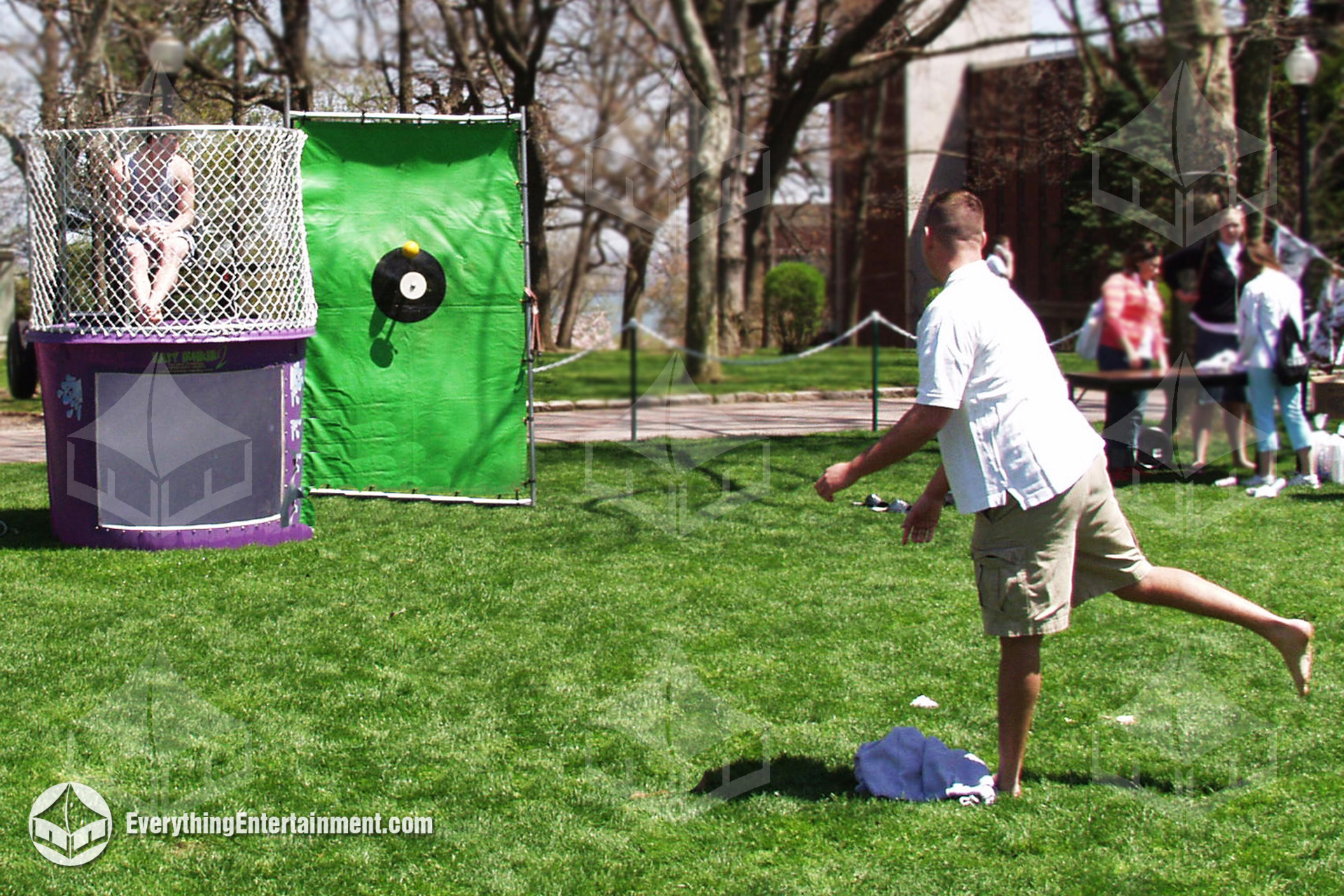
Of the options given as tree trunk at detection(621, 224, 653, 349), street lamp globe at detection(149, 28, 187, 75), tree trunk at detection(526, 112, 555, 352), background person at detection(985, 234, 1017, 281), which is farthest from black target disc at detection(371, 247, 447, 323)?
street lamp globe at detection(149, 28, 187, 75)

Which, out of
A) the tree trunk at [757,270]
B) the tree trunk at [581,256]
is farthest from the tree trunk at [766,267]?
the tree trunk at [581,256]

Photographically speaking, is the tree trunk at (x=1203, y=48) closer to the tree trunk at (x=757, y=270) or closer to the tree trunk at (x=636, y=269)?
the tree trunk at (x=636, y=269)

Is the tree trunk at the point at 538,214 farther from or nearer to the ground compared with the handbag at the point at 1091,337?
farther from the ground

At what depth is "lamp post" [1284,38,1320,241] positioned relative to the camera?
6609 mm

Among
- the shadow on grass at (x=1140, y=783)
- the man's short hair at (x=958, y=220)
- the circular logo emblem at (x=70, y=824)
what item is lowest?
the circular logo emblem at (x=70, y=824)

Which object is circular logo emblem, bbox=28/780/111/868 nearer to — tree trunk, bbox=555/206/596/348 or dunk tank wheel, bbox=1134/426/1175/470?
dunk tank wheel, bbox=1134/426/1175/470

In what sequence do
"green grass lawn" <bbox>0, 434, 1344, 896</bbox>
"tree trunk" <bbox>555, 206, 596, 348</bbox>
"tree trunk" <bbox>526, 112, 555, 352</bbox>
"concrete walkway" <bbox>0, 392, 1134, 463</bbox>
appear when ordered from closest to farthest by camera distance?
"green grass lawn" <bbox>0, 434, 1344, 896</bbox> → "concrete walkway" <bbox>0, 392, 1134, 463</bbox> → "tree trunk" <bbox>526, 112, 555, 352</bbox> → "tree trunk" <bbox>555, 206, 596, 348</bbox>

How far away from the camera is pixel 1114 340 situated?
323cm

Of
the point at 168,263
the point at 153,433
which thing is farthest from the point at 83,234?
the point at 153,433

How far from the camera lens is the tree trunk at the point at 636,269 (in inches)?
758

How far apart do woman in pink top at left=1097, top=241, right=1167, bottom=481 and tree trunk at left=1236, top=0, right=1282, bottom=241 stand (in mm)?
2554

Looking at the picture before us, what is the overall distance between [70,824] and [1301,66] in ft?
21.0

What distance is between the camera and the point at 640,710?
523cm

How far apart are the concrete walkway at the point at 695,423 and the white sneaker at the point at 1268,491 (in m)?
2.79
